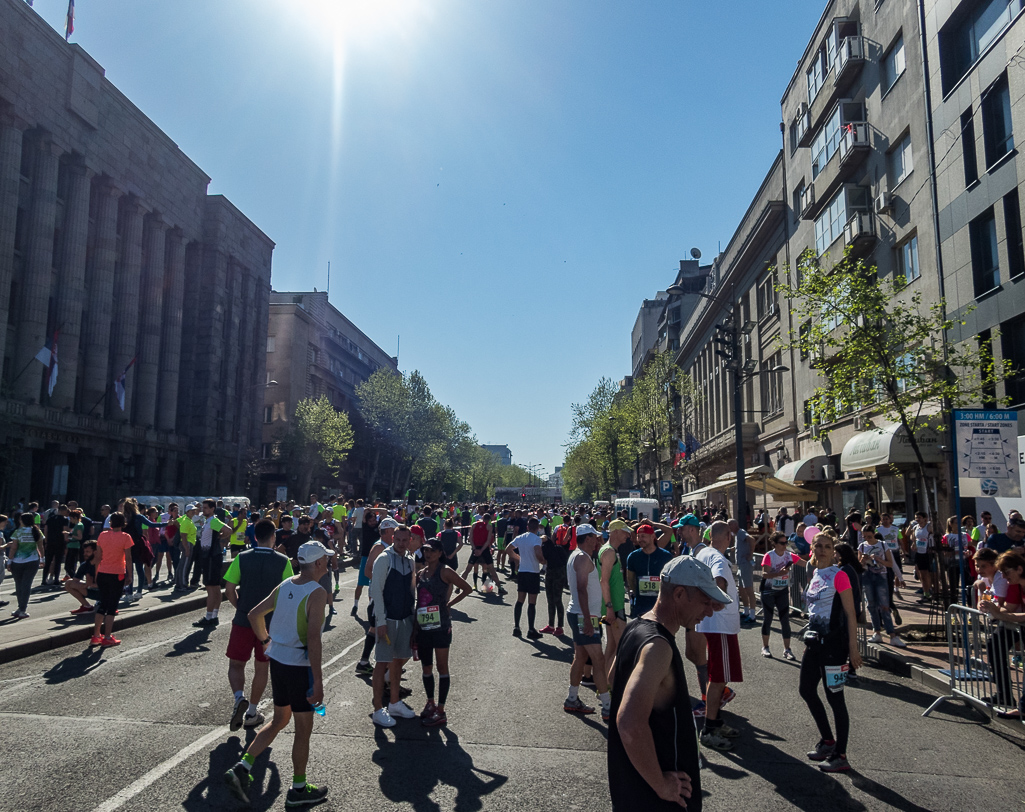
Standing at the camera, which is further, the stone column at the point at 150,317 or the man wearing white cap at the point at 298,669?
the stone column at the point at 150,317

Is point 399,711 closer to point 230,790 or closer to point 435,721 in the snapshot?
point 435,721

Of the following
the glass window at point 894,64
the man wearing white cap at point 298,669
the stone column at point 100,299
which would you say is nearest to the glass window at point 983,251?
the glass window at point 894,64

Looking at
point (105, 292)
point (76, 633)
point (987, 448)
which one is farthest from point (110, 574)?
point (105, 292)

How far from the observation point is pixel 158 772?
541cm

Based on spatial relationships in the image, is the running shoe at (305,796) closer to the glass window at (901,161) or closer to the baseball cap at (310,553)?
the baseball cap at (310,553)

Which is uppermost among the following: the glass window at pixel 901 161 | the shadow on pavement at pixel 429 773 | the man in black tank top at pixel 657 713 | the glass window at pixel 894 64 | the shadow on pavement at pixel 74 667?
the glass window at pixel 894 64

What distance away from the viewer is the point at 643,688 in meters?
2.80

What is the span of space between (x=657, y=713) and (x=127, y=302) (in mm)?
47676

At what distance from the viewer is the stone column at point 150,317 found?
45.6 meters

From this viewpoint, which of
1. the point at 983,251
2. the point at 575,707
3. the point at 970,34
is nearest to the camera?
the point at 575,707

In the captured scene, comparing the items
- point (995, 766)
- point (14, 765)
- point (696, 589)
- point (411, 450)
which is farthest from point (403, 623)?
point (411, 450)

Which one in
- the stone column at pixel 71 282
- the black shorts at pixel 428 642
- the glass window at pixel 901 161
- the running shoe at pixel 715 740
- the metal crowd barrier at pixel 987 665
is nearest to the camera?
the running shoe at pixel 715 740

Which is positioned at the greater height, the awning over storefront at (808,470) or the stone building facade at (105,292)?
the stone building facade at (105,292)

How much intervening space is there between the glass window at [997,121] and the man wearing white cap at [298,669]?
20.9 meters
